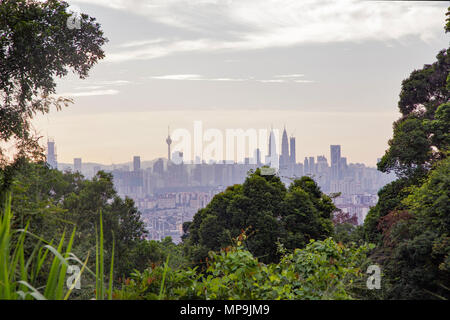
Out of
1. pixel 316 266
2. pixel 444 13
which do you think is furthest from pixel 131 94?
pixel 316 266

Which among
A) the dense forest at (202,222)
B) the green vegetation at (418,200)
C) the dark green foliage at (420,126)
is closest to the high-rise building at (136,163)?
the dense forest at (202,222)

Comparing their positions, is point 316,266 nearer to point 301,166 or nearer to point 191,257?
point 191,257

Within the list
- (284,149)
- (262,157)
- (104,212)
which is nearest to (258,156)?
(262,157)

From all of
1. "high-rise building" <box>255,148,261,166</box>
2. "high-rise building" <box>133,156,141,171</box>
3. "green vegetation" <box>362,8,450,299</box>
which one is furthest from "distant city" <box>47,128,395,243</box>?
"green vegetation" <box>362,8,450,299</box>

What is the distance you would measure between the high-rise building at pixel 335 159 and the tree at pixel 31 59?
63.0 ft

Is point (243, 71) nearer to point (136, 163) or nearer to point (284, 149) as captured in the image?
point (284, 149)

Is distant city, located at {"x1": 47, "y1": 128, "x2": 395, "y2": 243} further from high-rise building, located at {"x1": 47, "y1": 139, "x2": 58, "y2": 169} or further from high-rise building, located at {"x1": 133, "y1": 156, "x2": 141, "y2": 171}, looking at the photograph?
high-rise building, located at {"x1": 47, "y1": 139, "x2": 58, "y2": 169}

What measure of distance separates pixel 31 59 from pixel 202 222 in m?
6.61

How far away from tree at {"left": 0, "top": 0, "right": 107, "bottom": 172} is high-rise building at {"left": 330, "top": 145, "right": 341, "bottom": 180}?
19.2 metres

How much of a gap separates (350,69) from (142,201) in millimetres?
9578

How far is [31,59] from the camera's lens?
20.6 feet

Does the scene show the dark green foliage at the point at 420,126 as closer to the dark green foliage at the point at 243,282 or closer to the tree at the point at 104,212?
the tree at the point at 104,212

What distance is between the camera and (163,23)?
1044 cm

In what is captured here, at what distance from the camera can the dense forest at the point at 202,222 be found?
8.75 feet
